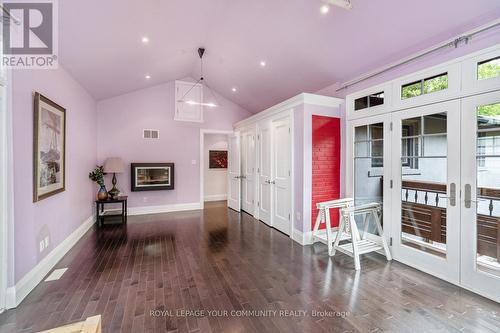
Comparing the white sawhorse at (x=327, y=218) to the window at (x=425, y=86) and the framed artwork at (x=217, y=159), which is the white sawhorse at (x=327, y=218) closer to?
the window at (x=425, y=86)

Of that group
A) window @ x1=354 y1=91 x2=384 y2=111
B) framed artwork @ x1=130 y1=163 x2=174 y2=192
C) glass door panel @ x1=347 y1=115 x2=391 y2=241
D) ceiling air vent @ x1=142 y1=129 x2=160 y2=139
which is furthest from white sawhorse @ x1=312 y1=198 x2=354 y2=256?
ceiling air vent @ x1=142 y1=129 x2=160 y2=139

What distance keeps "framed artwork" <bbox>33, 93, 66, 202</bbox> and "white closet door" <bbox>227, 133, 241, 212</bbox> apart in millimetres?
3906

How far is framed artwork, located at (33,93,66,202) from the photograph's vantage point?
2.67 metres

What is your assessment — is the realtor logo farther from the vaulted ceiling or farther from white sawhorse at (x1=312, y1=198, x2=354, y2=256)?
white sawhorse at (x1=312, y1=198, x2=354, y2=256)

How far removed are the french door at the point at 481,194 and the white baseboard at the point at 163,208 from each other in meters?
5.68

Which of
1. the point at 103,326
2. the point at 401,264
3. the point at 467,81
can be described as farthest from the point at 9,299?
the point at 467,81

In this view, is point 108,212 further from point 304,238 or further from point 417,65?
point 417,65

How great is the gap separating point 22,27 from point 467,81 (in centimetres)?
484

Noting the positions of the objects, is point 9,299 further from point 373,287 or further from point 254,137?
point 254,137

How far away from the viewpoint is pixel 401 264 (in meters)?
3.18

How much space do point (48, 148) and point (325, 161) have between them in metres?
4.17

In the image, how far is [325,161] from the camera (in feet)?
13.6

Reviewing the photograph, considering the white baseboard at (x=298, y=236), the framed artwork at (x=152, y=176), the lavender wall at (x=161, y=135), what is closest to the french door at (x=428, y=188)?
the white baseboard at (x=298, y=236)

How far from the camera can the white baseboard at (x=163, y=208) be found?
19.6 ft
